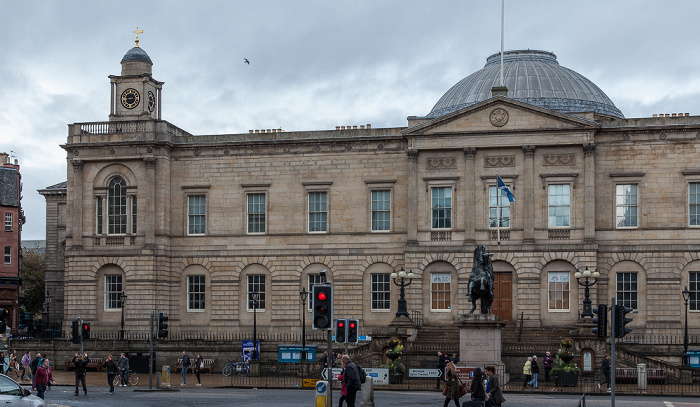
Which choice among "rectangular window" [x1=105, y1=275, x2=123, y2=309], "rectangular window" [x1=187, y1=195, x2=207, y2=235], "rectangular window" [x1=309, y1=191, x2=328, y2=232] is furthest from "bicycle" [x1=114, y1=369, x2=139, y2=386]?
"rectangular window" [x1=309, y1=191, x2=328, y2=232]

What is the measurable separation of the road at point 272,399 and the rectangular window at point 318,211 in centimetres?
1851

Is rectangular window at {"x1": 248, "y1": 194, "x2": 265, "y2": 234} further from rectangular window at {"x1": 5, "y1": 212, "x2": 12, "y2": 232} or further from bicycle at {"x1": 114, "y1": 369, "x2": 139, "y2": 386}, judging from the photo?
rectangular window at {"x1": 5, "y1": 212, "x2": 12, "y2": 232}

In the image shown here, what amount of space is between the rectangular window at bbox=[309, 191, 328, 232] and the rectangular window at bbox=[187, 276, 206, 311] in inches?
285

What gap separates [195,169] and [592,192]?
74.9ft

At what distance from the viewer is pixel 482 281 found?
43875 millimetres

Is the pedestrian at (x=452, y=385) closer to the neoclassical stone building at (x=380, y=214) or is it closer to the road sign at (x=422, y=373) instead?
the road sign at (x=422, y=373)

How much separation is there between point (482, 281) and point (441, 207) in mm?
15657

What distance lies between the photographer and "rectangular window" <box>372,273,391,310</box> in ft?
198

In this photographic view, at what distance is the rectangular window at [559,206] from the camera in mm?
57688

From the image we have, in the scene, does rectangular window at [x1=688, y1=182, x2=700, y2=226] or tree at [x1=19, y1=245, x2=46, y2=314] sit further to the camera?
tree at [x1=19, y1=245, x2=46, y2=314]

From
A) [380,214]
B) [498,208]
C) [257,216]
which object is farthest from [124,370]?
[498,208]

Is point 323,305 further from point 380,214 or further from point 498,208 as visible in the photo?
point 380,214

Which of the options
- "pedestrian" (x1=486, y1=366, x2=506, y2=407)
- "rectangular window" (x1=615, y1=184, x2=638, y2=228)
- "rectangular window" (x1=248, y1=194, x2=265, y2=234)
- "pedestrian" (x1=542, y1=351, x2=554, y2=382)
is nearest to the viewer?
"pedestrian" (x1=486, y1=366, x2=506, y2=407)

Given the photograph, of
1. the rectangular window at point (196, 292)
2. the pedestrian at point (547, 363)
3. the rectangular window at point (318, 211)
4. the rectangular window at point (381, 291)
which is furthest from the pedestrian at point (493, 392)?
the rectangular window at point (196, 292)
